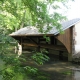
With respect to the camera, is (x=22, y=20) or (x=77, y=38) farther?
(x=77, y=38)

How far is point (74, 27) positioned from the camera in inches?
544

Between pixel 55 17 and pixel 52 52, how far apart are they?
12653 mm

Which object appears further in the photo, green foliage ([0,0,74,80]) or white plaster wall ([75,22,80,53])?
white plaster wall ([75,22,80,53])

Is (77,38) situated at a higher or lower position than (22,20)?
lower

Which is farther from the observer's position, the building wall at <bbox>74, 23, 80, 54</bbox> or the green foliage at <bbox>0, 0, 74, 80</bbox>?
the building wall at <bbox>74, 23, 80, 54</bbox>

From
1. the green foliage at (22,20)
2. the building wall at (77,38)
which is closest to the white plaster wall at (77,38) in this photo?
the building wall at (77,38)

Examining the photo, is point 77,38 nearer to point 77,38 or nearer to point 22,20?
point 77,38

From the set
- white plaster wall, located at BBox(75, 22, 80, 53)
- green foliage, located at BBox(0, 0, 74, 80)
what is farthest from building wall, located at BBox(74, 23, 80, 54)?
green foliage, located at BBox(0, 0, 74, 80)

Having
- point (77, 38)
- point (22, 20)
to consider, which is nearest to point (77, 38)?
point (77, 38)

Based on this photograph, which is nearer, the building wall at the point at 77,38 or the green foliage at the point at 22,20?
the green foliage at the point at 22,20

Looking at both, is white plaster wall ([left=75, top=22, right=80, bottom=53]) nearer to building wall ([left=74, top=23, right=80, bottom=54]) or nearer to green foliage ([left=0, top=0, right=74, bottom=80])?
building wall ([left=74, top=23, right=80, bottom=54])

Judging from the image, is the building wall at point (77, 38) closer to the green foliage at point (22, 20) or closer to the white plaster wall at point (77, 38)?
the white plaster wall at point (77, 38)

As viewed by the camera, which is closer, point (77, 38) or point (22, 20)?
point (22, 20)

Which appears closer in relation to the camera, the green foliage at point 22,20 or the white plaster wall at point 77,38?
the green foliage at point 22,20
